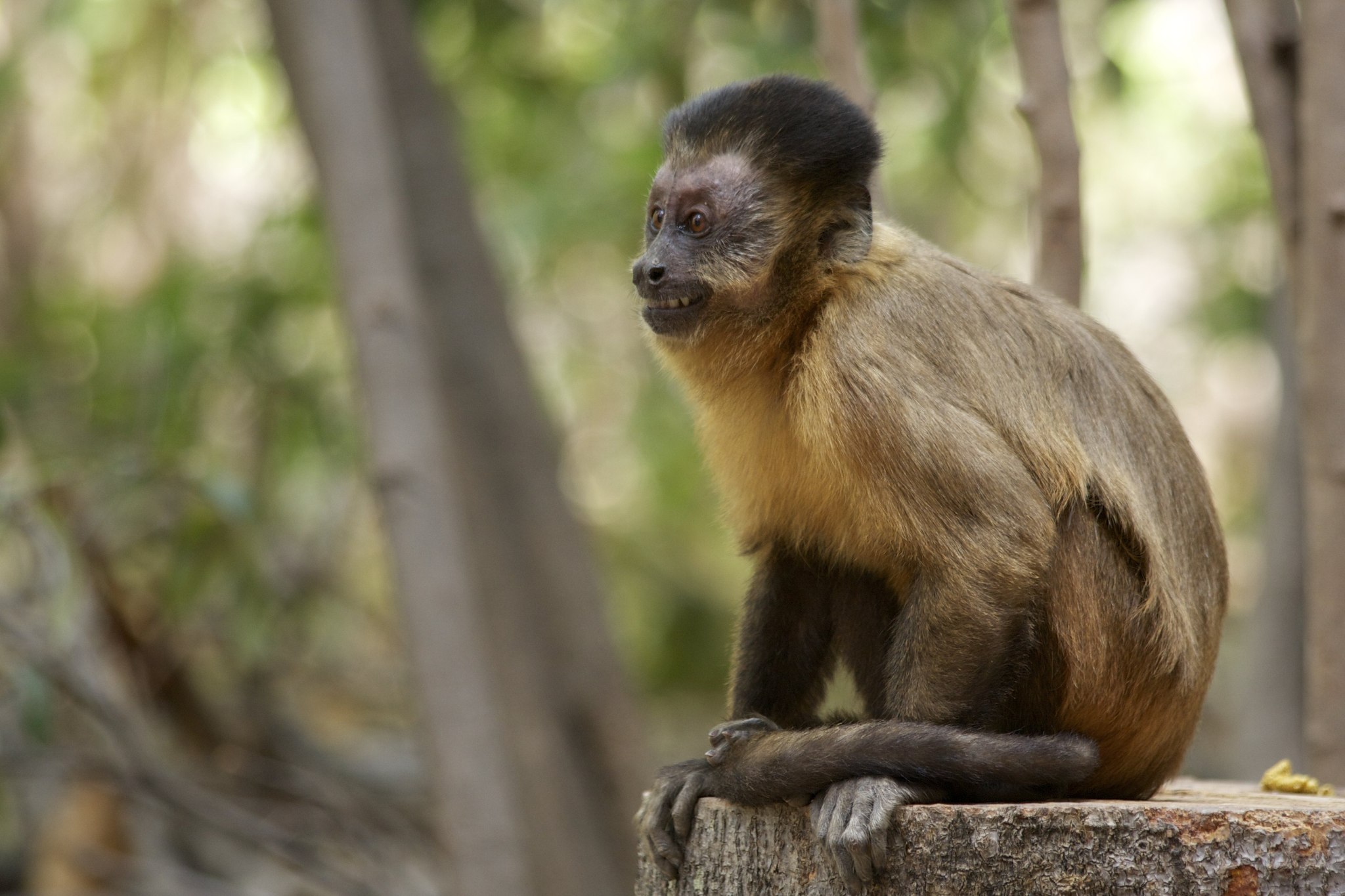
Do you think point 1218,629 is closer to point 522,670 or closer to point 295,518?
point 522,670

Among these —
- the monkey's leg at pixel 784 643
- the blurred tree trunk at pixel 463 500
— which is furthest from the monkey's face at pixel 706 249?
the blurred tree trunk at pixel 463 500

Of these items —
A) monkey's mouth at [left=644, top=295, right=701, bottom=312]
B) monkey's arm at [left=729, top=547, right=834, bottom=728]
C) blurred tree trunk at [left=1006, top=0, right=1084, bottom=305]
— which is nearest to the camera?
monkey's mouth at [left=644, top=295, right=701, bottom=312]

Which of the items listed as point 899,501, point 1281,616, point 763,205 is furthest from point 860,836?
point 1281,616

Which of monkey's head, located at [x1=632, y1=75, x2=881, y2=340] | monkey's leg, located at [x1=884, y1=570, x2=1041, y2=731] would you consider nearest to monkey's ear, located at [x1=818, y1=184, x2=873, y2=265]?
monkey's head, located at [x1=632, y1=75, x2=881, y2=340]

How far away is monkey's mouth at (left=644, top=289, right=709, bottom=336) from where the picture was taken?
3877mm

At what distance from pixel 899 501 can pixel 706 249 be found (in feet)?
3.22

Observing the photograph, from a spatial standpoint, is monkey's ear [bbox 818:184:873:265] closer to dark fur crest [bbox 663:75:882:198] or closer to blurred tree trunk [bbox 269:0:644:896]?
dark fur crest [bbox 663:75:882:198]

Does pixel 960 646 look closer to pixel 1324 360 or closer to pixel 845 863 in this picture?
pixel 845 863

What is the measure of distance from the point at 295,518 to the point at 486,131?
4.24 meters

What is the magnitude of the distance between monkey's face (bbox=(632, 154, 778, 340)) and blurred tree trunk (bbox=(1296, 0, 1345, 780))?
2362mm

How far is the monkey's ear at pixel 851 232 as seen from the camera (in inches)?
146

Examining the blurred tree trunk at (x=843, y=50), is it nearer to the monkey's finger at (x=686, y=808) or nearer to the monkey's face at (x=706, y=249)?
the monkey's face at (x=706, y=249)

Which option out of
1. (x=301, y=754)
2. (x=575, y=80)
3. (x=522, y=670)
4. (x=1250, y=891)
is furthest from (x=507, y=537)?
(x=1250, y=891)

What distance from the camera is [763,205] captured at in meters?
3.82
